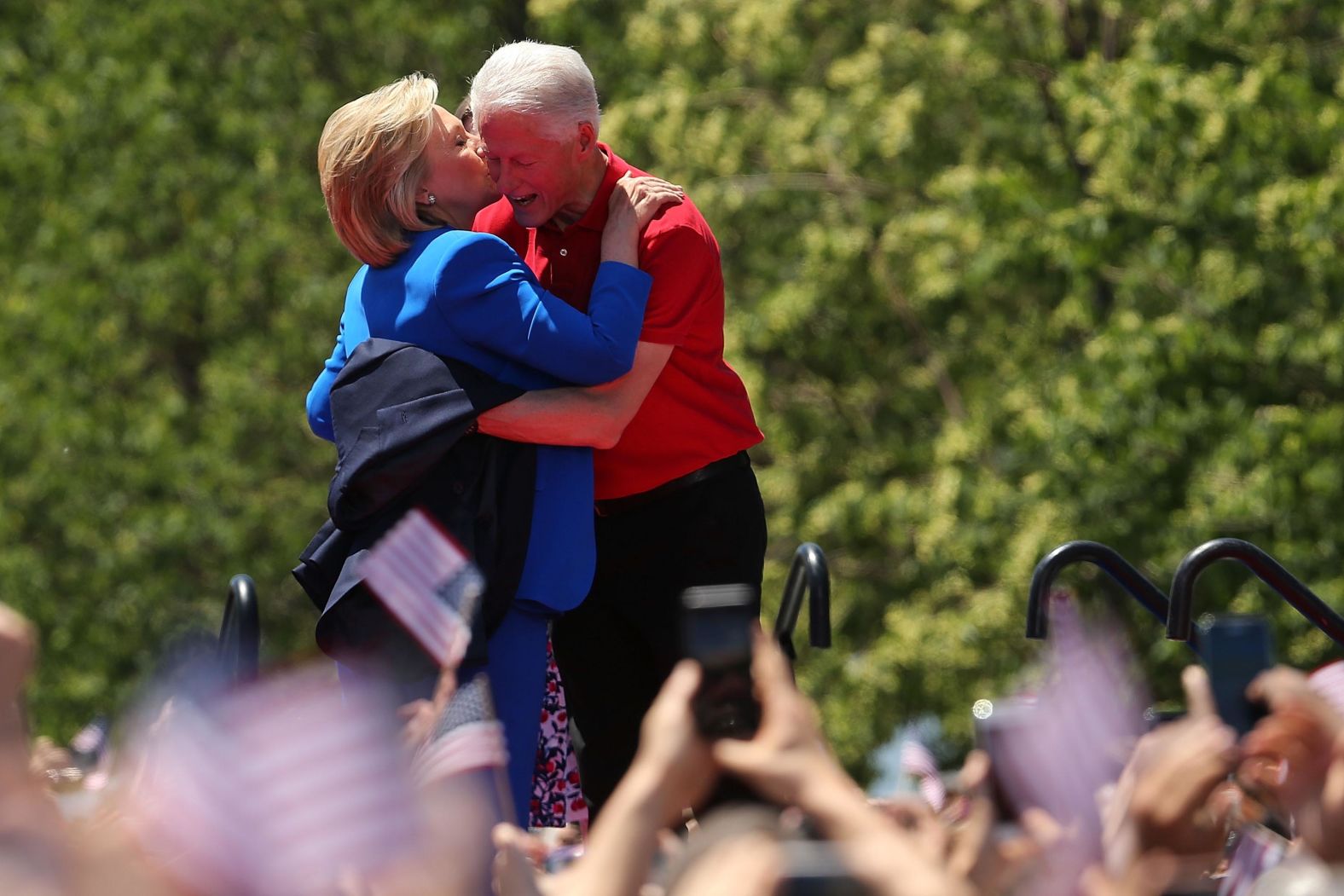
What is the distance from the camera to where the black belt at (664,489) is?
12.5 feet

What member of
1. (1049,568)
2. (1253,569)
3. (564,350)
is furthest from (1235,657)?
(1253,569)

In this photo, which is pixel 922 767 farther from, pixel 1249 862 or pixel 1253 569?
pixel 1253 569

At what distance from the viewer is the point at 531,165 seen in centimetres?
364

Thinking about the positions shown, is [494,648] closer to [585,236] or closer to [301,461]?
[585,236]

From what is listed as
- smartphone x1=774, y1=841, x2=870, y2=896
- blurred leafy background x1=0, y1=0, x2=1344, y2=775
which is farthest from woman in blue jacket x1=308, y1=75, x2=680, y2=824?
blurred leafy background x1=0, y1=0, x2=1344, y2=775

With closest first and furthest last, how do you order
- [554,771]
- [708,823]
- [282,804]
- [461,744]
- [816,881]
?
[816,881], [708,823], [282,804], [461,744], [554,771]

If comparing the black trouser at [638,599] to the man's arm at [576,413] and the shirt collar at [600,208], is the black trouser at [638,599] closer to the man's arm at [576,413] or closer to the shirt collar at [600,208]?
the man's arm at [576,413]

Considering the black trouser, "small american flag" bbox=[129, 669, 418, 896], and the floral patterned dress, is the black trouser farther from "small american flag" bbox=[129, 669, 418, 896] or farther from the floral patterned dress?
"small american flag" bbox=[129, 669, 418, 896]

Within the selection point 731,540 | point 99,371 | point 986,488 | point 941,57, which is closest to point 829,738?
point 986,488

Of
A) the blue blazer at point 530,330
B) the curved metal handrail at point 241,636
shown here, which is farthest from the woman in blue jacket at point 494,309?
the curved metal handrail at point 241,636

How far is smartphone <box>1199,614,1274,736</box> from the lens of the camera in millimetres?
2340

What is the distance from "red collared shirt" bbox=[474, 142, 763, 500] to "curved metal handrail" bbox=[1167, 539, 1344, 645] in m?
0.83

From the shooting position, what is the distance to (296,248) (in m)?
16.3

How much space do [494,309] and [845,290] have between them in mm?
10229
